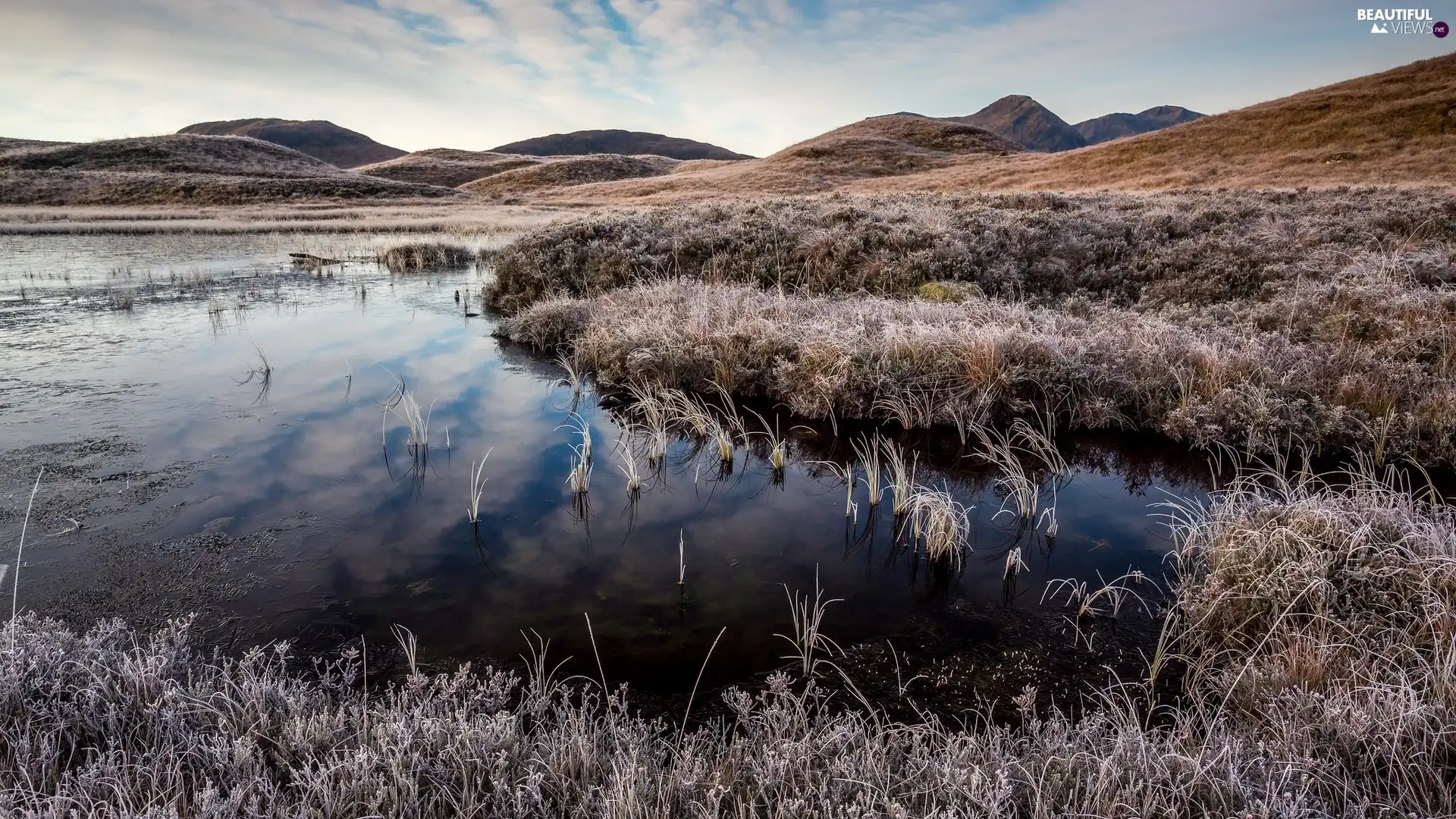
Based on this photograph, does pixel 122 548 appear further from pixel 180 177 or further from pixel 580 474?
pixel 180 177

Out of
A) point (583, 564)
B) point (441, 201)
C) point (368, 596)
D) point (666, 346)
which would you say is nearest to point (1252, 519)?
point (583, 564)

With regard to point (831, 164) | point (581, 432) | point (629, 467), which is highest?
point (831, 164)

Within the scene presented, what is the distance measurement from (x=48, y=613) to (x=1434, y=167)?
43400 mm

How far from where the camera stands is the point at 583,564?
593 cm

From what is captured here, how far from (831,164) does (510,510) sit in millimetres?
64722

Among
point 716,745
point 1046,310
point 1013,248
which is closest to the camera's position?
point 716,745

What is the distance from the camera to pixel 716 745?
3.82 m

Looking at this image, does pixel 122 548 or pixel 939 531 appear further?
pixel 939 531

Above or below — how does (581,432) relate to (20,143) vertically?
below

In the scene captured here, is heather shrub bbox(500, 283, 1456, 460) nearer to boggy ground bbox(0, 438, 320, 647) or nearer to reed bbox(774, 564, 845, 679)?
reed bbox(774, 564, 845, 679)

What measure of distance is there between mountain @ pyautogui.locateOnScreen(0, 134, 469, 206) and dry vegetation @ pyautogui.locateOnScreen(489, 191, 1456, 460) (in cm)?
4933

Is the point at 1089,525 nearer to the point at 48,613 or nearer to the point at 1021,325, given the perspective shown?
the point at 1021,325

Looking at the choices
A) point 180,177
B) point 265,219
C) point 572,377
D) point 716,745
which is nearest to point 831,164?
point 265,219

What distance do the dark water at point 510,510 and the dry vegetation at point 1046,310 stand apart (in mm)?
977
